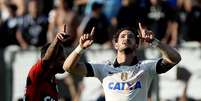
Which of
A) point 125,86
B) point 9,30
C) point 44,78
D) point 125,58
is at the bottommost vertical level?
point 125,86

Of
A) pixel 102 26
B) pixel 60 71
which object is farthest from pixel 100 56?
pixel 60 71

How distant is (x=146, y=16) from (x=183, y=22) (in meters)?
0.77

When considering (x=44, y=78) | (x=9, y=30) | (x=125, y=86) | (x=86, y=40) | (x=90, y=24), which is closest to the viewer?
(x=86, y=40)

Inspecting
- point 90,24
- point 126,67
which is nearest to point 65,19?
point 90,24

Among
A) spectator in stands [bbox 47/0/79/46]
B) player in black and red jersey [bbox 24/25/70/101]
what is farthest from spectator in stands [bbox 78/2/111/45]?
player in black and red jersey [bbox 24/25/70/101]

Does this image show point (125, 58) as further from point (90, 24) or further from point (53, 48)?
point (90, 24)

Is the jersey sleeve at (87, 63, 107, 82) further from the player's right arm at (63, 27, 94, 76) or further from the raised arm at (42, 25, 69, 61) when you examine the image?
the raised arm at (42, 25, 69, 61)

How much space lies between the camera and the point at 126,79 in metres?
9.98

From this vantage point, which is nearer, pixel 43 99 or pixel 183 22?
pixel 43 99

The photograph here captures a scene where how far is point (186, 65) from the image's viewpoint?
14984 millimetres

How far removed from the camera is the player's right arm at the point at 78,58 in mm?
9766

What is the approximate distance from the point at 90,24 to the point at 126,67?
6.22 m

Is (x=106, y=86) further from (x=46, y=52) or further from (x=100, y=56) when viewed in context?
(x=100, y=56)

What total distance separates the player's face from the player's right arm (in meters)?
0.38
